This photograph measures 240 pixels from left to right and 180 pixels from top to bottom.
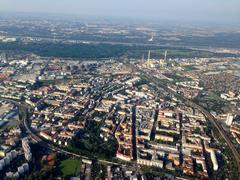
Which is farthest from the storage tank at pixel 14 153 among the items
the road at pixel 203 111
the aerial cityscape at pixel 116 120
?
the road at pixel 203 111

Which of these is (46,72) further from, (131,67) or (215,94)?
(215,94)

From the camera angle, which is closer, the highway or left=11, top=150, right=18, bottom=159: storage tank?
left=11, top=150, right=18, bottom=159: storage tank

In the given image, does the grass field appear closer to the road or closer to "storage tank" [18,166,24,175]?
"storage tank" [18,166,24,175]

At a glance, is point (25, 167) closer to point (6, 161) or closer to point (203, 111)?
point (6, 161)

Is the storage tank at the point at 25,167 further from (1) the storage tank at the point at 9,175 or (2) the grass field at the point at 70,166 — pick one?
(2) the grass field at the point at 70,166

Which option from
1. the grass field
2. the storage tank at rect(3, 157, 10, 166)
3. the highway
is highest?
the storage tank at rect(3, 157, 10, 166)

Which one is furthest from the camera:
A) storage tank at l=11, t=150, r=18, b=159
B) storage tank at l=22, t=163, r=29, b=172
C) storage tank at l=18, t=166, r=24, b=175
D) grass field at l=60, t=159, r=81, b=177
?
storage tank at l=11, t=150, r=18, b=159

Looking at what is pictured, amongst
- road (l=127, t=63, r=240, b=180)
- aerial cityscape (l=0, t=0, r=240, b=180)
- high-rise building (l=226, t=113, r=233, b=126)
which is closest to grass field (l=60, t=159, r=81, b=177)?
aerial cityscape (l=0, t=0, r=240, b=180)

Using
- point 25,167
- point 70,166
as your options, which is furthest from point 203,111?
point 25,167

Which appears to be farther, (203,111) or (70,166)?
(203,111)
